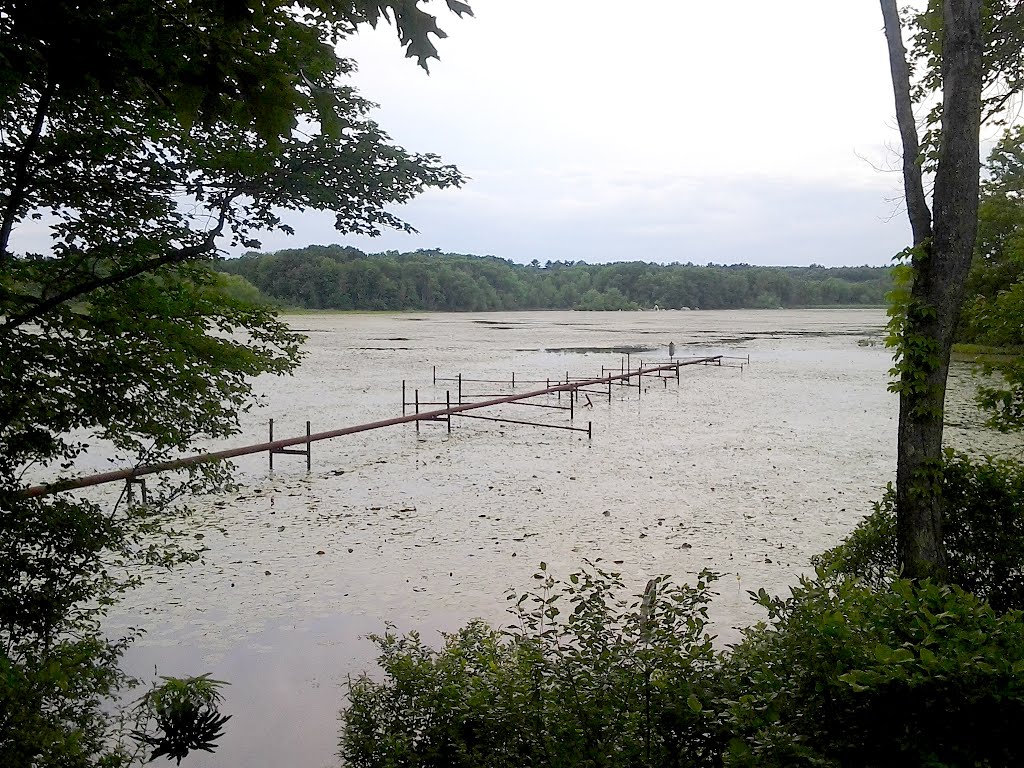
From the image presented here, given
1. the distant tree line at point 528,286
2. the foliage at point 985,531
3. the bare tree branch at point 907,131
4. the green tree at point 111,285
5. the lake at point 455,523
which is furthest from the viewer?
the distant tree line at point 528,286

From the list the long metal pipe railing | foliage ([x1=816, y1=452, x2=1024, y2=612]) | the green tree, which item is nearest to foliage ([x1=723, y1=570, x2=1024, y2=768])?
foliage ([x1=816, y1=452, x2=1024, y2=612])

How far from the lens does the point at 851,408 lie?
64.7 feet

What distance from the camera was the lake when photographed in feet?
19.3

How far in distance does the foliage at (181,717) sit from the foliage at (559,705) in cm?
144

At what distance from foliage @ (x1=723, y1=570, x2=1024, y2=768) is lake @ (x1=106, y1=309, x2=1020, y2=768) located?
2938 mm

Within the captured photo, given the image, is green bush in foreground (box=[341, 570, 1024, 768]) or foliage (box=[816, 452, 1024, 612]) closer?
green bush in foreground (box=[341, 570, 1024, 768])

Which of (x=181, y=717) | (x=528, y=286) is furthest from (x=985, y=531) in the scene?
(x=528, y=286)

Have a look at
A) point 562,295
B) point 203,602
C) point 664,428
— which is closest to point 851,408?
point 664,428

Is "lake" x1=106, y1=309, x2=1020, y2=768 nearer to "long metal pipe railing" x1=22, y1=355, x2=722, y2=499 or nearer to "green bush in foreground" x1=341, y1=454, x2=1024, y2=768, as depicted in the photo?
"long metal pipe railing" x1=22, y1=355, x2=722, y2=499

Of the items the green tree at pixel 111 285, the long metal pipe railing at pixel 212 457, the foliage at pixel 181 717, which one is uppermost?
the green tree at pixel 111 285

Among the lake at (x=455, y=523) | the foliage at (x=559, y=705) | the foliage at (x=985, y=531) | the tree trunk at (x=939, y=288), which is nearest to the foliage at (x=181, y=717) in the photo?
the lake at (x=455, y=523)

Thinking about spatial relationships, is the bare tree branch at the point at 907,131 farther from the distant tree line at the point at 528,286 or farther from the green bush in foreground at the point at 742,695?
the distant tree line at the point at 528,286

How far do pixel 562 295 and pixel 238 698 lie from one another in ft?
399

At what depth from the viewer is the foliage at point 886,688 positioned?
233cm
